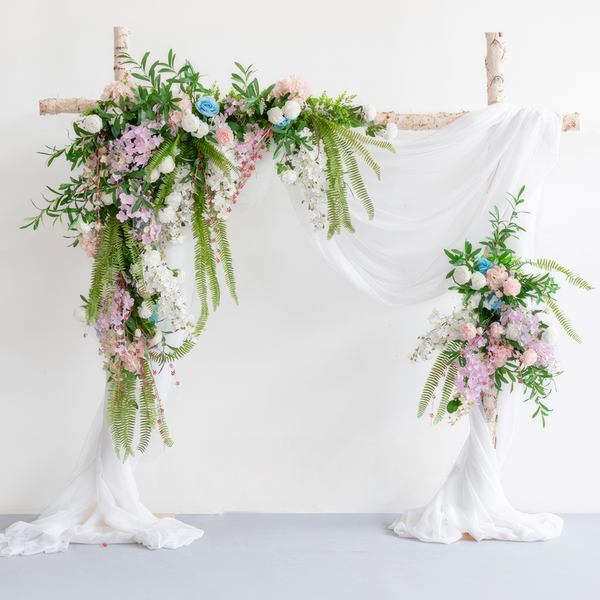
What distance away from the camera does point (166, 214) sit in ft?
8.16

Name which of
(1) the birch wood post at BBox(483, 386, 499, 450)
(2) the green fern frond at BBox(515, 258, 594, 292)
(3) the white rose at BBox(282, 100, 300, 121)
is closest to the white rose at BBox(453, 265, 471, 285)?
(2) the green fern frond at BBox(515, 258, 594, 292)

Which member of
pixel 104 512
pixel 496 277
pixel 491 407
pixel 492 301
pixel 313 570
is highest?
pixel 496 277

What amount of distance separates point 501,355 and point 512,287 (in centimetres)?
31

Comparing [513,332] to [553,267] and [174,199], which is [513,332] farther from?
[174,199]

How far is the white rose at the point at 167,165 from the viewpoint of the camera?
2441 mm

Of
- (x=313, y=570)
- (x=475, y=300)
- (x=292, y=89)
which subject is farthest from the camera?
(x=475, y=300)

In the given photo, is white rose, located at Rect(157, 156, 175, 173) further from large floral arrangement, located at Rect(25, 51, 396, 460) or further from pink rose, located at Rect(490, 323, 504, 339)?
pink rose, located at Rect(490, 323, 504, 339)

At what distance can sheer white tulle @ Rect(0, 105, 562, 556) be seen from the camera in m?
2.68

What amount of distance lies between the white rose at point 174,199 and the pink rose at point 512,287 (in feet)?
4.87

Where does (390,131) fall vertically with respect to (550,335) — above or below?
above

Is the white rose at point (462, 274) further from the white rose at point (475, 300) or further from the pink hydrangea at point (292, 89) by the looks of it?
the pink hydrangea at point (292, 89)

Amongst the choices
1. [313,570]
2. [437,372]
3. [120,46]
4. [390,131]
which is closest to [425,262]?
[437,372]

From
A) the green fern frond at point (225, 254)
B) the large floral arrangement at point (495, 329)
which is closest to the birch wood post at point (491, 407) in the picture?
the large floral arrangement at point (495, 329)

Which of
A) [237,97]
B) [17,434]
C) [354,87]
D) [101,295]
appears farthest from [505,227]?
[17,434]
